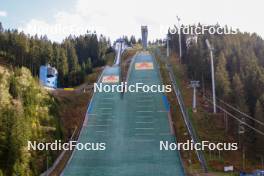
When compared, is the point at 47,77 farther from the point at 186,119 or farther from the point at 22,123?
the point at 22,123

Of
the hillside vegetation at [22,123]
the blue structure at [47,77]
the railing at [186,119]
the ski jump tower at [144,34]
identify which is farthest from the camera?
the ski jump tower at [144,34]

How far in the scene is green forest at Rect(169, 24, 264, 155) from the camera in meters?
32.0

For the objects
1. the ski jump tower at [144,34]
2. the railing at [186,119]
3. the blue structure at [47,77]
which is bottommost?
the railing at [186,119]

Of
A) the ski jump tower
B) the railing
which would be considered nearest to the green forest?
the railing

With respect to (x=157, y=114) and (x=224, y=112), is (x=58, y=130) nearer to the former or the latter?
(x=157, y=114)

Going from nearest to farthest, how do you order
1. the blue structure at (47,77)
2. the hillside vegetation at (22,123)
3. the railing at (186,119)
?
1. the hillside vegetation at (22,123)
2. the railing at (186,119)
3. the blue structure at (47,77)

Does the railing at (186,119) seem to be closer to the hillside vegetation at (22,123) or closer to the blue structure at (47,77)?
the hillside vegetation at (22,123)

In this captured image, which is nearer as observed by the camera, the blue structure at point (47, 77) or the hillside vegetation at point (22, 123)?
the hillside vegetation at point (22, 123)

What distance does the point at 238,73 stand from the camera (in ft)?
139

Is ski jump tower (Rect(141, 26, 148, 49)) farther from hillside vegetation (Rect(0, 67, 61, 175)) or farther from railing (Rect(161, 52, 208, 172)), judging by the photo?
hillside vegetation (Rect(0, 67, 61, 175))

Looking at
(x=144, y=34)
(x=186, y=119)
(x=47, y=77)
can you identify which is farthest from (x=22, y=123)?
(x=144, y=34)

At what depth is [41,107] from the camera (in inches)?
1235

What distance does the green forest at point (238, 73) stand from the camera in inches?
1261

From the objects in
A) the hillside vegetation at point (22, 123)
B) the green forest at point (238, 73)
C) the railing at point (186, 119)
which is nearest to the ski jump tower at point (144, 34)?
the green forest at point (238, 73)
